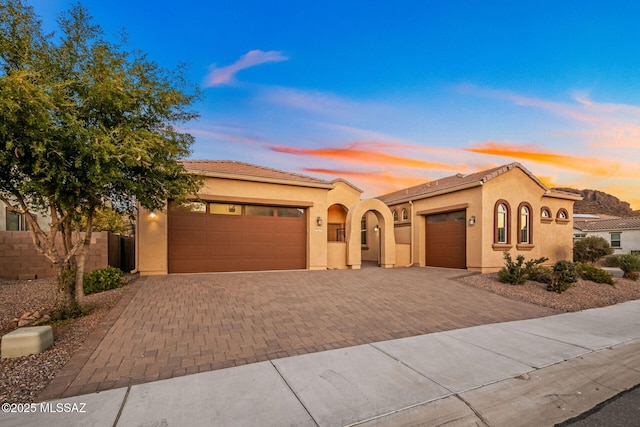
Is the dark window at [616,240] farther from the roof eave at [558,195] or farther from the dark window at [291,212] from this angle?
the dark window at [291,212]

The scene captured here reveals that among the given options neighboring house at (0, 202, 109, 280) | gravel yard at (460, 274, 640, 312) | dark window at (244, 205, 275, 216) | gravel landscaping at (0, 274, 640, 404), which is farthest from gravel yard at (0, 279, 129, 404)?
gravel yard at (460, 274, 640, 312)

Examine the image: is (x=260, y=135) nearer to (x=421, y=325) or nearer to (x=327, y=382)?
(x=421, y=325)

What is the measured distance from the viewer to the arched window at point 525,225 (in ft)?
47.6

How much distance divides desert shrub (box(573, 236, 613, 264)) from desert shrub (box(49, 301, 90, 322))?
25.6 metres

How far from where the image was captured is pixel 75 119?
15.4ft

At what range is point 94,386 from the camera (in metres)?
3.27

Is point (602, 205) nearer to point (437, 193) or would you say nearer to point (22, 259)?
point (437, 193)

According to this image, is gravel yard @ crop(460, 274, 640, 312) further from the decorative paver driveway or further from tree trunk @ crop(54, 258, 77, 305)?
tree trunk @ crop(54, 258, 77, 305)

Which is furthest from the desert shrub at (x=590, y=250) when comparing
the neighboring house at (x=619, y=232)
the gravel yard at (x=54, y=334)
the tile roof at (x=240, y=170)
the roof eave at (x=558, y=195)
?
the gravel yard at (x=54, y=334)

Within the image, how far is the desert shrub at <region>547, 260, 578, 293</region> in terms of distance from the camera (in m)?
9.09

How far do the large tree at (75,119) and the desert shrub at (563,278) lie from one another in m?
11.0

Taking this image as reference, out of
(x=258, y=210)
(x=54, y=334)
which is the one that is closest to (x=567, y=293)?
(x=258, y=210)

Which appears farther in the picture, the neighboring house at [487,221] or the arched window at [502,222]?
the arched window at [502,222]

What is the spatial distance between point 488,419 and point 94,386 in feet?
13.5
